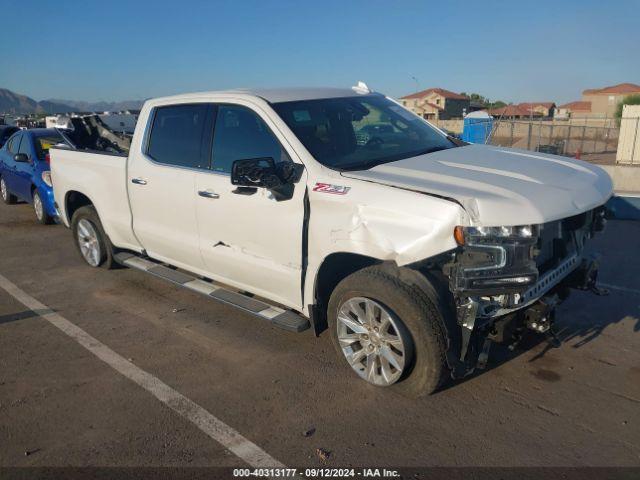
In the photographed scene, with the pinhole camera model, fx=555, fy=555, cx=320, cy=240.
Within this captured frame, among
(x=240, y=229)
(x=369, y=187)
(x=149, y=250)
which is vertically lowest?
(x=149, y=250)

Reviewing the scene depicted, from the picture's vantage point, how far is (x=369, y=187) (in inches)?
137

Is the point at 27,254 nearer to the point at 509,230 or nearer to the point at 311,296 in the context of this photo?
the point at 311,296

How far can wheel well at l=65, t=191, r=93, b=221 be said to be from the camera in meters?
6.61

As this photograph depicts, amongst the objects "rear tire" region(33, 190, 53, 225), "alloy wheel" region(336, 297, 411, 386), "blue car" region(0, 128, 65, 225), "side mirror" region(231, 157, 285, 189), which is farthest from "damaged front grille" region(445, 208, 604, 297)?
"rear tire" region(33, 190, 53, 225)

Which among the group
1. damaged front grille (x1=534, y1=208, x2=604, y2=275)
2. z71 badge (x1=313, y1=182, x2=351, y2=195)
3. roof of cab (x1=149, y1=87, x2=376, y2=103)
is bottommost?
damaged front grille (x1=534, y1=208, x2=604, y2=275)

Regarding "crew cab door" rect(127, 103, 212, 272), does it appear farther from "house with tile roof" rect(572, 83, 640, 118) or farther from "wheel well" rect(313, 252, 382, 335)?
"house with tile roof" rect(572, 83, 640, 118)

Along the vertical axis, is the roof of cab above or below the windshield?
above

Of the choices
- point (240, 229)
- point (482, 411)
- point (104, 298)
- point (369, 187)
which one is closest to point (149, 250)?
point (104, 298)

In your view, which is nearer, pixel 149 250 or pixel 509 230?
pixel 509 230

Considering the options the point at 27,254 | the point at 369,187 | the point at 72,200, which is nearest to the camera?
the point at 369,187

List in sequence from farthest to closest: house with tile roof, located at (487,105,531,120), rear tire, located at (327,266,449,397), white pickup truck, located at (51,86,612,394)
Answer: house with tile roof, located at (487,105,531,120) → rear tire, located at (327,266,449,397) → white pickup truck, located at (51,86,612,394)

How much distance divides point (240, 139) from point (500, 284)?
7.77ft

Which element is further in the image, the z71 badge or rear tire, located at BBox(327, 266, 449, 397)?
the z71 badge

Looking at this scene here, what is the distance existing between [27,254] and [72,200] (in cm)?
155
